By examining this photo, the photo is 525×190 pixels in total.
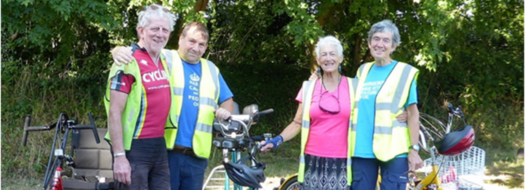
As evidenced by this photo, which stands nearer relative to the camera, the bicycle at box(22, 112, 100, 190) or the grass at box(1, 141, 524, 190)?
the bicycle at box(22, 112, 100, 190)

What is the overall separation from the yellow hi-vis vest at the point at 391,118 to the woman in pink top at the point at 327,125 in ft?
0.65

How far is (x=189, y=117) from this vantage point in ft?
10.4

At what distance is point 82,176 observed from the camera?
14.3 ft

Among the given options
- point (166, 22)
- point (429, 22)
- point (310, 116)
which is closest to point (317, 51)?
point (310, 116)

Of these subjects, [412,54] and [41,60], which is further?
[41,60]

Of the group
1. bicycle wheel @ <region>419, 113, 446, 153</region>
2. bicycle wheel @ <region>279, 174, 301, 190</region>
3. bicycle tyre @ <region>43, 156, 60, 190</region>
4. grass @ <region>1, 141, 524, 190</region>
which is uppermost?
bicycle wheel @ <region>419, 113, 446, 153</region>

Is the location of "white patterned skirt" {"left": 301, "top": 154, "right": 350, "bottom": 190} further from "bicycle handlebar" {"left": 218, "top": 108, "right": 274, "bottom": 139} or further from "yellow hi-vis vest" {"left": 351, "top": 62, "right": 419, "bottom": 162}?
"bicycle handlebar" {"left": 218, "top": 108, "right": 274, "bottom": 139}

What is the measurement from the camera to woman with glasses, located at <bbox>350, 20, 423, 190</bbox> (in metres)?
3.14

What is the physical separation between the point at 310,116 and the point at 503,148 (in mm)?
9583

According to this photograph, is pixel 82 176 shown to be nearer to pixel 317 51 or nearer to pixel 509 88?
pixel 317 51

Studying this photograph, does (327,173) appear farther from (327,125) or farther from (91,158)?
(91,158)

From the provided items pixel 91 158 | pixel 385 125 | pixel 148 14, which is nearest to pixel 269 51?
pixel 91 158

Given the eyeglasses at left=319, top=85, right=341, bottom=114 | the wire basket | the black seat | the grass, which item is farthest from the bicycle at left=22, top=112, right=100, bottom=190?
the grass

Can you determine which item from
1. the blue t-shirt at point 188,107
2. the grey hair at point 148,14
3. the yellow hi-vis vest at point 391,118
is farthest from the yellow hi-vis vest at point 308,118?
the grey hair at point 148,14
